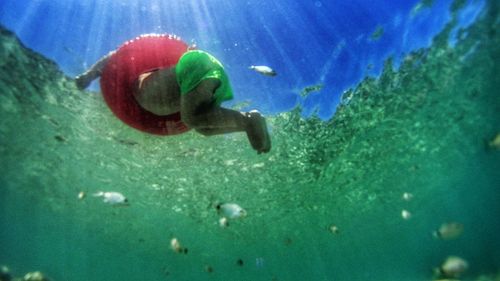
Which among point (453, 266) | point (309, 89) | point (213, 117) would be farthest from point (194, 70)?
point (453, 266)

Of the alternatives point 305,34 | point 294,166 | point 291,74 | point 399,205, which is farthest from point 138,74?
point 399,205

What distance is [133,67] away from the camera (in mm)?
5070

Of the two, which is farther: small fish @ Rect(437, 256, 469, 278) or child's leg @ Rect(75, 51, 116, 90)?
small fish @ Rect(437, 256, 469, 278)

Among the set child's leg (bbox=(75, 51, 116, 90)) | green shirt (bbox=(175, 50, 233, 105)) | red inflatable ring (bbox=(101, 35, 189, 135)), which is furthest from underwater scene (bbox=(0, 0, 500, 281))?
child's leg (bbox=(75, 51, 116, 90))

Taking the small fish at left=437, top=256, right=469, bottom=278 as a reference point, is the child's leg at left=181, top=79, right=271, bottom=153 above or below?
above

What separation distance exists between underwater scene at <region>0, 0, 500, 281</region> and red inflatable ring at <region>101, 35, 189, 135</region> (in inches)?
131

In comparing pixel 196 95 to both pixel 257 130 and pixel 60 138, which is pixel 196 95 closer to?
pixel 257 130

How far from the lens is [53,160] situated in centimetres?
2278

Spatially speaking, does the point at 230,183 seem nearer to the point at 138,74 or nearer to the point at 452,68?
the point at 452,68

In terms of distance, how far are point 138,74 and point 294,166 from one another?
17.6m

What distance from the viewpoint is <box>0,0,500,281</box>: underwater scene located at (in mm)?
10359

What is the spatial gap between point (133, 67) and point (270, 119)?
33.2 feet

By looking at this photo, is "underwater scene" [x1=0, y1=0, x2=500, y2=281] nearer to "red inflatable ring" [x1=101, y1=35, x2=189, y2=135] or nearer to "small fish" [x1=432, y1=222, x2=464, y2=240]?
"small fish" [x1=432, y1=222, x2=464, y2=240]

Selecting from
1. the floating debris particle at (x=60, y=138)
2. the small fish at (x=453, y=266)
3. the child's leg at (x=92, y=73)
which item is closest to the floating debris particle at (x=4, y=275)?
the floating debris particle at (x=60, y=138)
